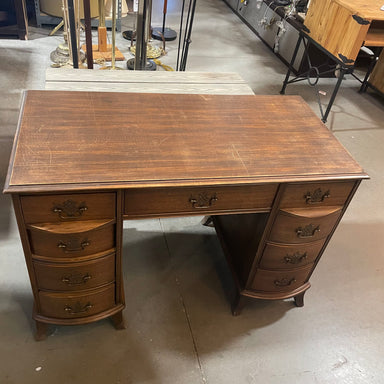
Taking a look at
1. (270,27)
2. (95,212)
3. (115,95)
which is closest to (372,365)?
(95,212)

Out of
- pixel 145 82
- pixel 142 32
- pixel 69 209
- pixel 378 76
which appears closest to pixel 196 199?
pixel 69 209

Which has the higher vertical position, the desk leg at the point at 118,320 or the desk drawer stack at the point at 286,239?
the desk drawer stack at the point at 286,239

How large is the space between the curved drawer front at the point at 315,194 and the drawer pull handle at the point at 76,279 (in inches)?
27.8

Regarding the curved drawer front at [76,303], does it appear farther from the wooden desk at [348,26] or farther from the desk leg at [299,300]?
the wooden desk at [348,26]

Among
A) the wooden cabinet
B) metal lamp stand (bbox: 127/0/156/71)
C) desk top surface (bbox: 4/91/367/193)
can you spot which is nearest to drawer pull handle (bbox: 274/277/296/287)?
desk top surface (bbox: 4/91/367/193)

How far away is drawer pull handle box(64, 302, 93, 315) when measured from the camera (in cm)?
139

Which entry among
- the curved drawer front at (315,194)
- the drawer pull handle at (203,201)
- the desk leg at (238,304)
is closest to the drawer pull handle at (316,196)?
the curved drawer front at (315,194)

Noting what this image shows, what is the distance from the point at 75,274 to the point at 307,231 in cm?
83

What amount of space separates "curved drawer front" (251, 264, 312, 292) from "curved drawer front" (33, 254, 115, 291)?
1.95 ft

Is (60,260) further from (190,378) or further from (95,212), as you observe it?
→ (190,378)

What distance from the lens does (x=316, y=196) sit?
130cm

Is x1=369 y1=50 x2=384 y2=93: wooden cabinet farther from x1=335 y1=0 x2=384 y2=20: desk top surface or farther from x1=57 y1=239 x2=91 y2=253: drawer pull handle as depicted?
x1=57 y1=239 x2=91 y2=253: drawer pull handle

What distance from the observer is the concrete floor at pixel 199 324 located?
1479 mm

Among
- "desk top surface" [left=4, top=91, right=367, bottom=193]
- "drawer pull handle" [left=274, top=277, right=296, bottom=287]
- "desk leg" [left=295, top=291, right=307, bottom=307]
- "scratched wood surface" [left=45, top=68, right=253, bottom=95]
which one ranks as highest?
"desk top surface" [left=4, top=91, right=367, bottom=193]
